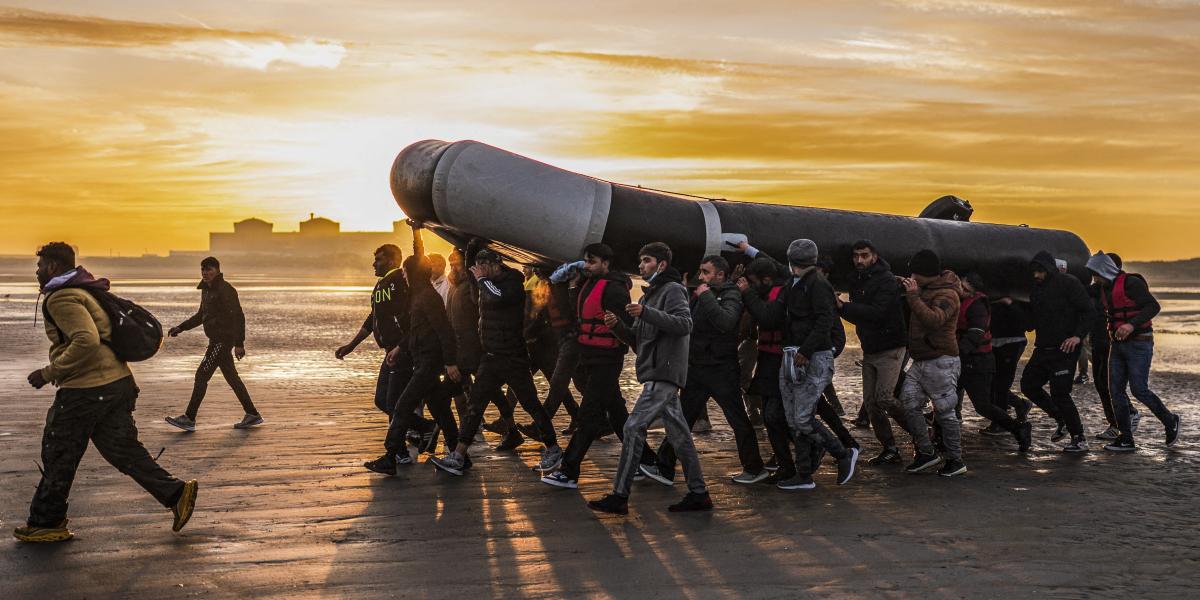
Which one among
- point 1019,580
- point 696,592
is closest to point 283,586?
point 696,592

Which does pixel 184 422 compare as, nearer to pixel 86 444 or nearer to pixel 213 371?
pixel 213 371

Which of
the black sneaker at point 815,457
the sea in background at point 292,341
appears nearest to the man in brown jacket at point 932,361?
the black sneaker at point 815,457

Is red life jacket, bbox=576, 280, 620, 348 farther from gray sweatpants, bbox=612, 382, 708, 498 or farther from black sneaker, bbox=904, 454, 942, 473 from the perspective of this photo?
black sneaker, bbox=904, 454, 942, 473

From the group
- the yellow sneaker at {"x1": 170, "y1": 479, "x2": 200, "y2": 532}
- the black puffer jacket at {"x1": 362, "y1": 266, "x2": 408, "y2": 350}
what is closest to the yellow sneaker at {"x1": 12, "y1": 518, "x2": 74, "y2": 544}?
the yellow sneaker at {"x1": 170, "y1": 479, "x2": 200, "y2": 532}

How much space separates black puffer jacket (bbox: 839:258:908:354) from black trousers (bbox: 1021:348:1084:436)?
1.80m

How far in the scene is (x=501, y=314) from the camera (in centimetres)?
795

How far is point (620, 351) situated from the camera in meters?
7.40

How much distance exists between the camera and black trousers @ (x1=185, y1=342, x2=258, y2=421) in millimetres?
9586

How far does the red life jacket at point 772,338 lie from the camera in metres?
7.57

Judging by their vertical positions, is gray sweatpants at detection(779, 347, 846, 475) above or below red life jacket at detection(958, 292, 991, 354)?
below

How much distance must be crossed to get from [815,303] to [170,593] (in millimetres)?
4460

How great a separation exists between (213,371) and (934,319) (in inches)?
258

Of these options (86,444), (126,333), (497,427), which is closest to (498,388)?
(497,427)

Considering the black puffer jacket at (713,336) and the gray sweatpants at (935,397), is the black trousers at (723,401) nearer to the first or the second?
the black puffer jacket at (713,336)
